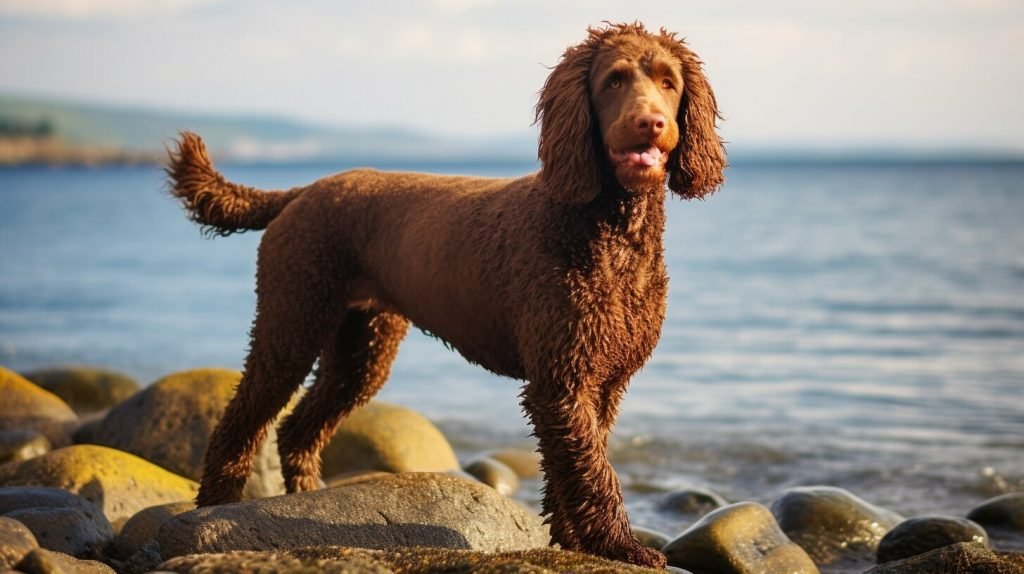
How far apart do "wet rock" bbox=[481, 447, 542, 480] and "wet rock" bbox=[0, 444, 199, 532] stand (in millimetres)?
2840

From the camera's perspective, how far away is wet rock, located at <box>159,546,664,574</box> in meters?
3.63

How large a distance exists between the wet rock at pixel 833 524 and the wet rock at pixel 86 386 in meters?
6.03

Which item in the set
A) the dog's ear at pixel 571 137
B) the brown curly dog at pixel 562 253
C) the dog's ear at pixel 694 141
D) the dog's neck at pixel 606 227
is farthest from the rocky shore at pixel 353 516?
the dog's ear at pixel 694 141

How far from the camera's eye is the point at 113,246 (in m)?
34.2

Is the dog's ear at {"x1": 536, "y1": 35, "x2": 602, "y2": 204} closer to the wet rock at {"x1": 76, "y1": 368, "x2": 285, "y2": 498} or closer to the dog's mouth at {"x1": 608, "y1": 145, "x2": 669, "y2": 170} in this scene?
the dog's mouth at {"x1": 608, "y1": 145, "x2": 669, "y2": 170}

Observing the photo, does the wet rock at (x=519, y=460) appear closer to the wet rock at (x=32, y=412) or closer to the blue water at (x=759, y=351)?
the blue water at (x=759, y=351)

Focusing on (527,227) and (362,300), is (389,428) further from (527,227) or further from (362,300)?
(527,227)

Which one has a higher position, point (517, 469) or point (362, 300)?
point (362, 300)

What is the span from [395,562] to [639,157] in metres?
1.71

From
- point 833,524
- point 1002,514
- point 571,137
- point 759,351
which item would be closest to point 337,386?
point 571,137

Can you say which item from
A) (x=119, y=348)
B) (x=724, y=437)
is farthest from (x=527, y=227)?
(x=119, y=348)

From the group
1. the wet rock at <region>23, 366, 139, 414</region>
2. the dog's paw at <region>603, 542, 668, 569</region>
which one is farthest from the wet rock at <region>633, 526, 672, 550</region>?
the wet rock at <region>23, 366, 139, 414</region>

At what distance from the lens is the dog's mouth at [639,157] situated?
434cm

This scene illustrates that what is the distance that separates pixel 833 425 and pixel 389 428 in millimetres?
4293
